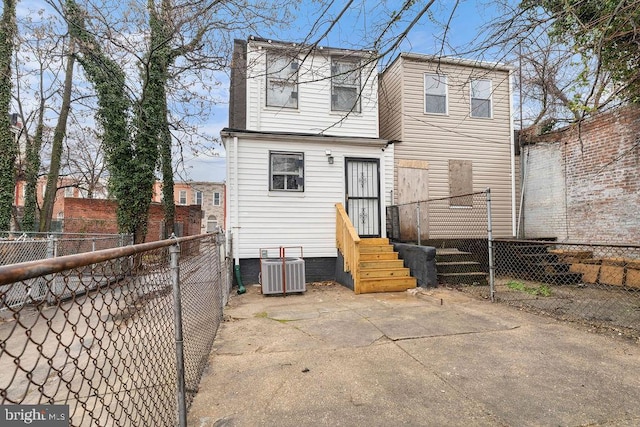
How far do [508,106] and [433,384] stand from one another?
400 inches

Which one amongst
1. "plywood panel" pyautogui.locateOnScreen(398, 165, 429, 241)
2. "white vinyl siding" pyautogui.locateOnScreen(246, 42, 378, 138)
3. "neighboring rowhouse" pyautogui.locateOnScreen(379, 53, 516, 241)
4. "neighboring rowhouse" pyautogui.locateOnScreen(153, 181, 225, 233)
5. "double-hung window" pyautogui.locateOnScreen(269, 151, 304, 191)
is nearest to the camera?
"double-hung window" pyautogui.locateOnScreen(269, 151, 304, 191)

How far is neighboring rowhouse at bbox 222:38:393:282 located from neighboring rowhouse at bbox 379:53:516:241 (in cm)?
102

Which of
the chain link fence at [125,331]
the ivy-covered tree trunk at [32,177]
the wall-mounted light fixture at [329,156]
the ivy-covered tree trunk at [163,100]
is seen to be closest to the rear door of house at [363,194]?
the wall-mounted light fixture at [329,156]

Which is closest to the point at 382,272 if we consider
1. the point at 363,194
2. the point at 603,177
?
the point at 363,194

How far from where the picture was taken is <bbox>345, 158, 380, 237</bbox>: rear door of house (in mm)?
8523

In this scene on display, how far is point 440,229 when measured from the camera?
9.48 metres

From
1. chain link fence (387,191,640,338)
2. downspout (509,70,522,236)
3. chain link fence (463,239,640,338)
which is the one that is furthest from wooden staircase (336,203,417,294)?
downspout (509,70,522,236)

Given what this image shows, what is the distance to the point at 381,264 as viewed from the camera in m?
7.16

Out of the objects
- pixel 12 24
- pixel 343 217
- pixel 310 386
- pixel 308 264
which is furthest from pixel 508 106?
pixel 12 24

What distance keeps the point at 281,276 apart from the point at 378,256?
7.54ft

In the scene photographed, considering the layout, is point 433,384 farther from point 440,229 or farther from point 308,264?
point 440,229

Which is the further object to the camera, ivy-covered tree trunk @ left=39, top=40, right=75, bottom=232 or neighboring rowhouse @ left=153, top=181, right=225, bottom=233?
neighboring rowhouse @ left=153, top=181, right=225, bottom=233

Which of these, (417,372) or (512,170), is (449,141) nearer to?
(512,170)

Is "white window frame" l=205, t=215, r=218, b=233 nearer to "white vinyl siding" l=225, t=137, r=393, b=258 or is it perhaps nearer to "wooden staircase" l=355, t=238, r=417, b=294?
"white vinyl siding" l=225, t=137, r=393, b=258
